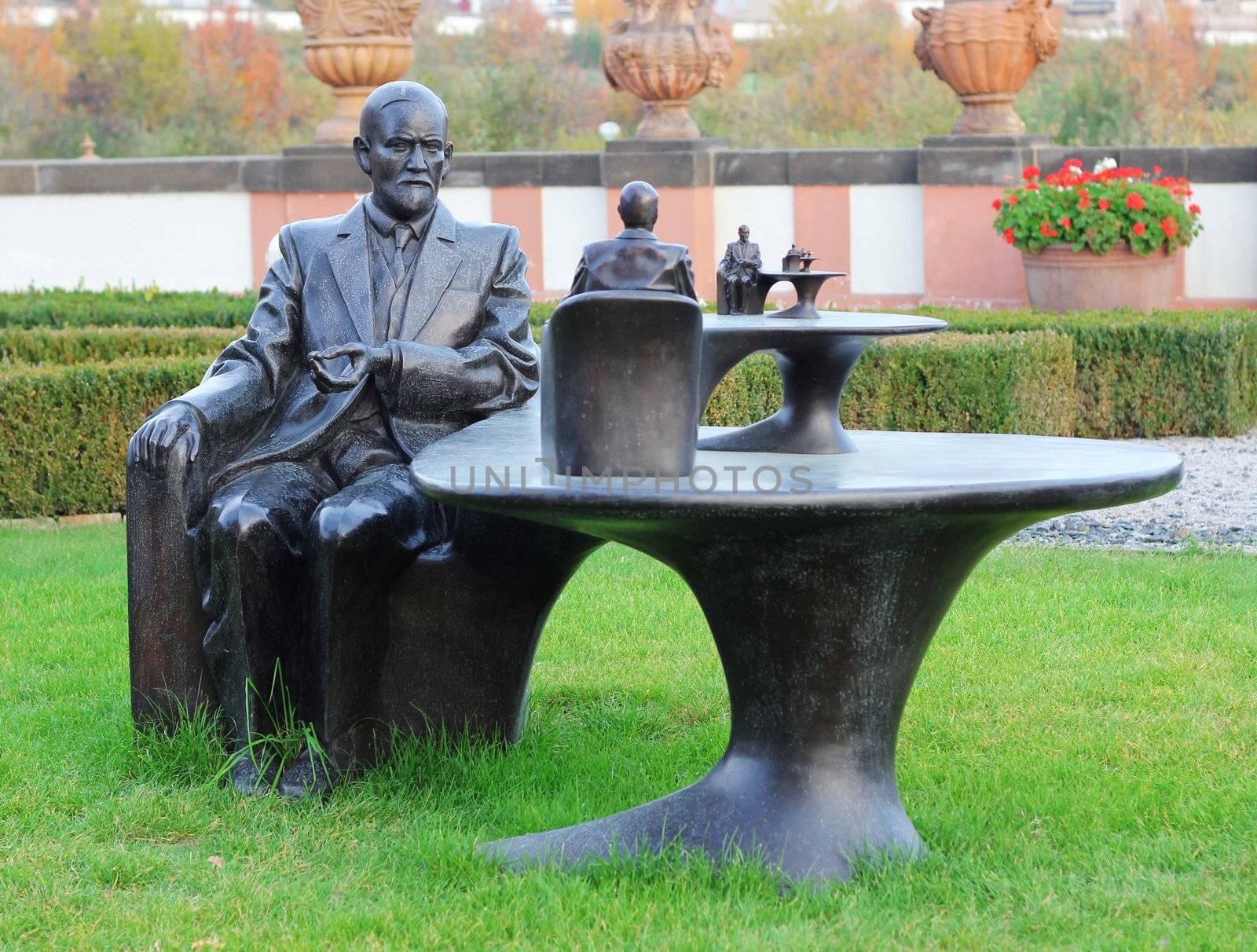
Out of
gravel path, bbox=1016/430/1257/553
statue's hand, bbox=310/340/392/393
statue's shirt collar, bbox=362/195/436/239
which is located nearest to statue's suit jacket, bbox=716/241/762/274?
statue's shirt collar, bbox=362/195/436/239

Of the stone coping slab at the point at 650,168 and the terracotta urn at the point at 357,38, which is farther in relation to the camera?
the terracotta urn at the point at 357,38

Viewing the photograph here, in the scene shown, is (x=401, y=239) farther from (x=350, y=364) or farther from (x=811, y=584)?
(x=811, y=584)

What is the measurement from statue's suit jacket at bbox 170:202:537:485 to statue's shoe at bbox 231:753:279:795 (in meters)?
0.69

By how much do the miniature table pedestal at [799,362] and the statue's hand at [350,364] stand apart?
0.78 meters

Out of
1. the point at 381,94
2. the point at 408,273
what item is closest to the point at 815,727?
the point at 408,273

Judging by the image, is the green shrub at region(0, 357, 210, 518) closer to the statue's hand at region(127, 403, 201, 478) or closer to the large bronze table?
the statue's hand at region(127, 403, 201, 478)

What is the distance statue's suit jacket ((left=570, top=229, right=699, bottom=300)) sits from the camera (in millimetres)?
3271

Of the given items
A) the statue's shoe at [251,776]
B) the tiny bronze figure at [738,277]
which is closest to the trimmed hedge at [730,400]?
the tiny bronze figure at [738,277]

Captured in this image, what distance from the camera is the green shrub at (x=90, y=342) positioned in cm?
930

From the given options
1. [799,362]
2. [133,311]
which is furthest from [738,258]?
[133,311]

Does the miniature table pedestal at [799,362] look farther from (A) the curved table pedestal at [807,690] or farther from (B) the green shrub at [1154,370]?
(B) the green shrub at [1154,370]

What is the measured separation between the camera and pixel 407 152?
4238 millimetres

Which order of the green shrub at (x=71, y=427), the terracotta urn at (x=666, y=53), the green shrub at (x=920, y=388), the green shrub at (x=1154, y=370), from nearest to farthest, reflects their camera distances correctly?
the green shrub at (x=71, y=427), the green shrub at (x=920, y=388), the green shrub at (x=1154, y=370), the terracotta urn at (x=666, y=53)

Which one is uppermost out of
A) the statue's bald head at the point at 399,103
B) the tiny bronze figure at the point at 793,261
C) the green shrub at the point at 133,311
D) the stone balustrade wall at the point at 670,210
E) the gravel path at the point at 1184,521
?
the stone balustrade wall at the point at 670,210
